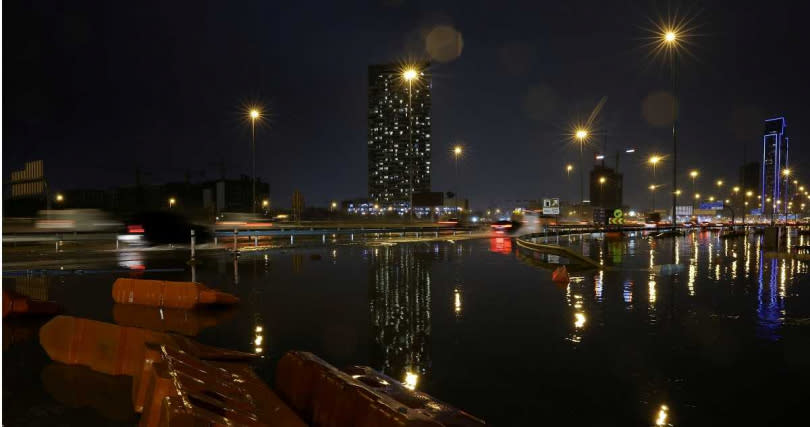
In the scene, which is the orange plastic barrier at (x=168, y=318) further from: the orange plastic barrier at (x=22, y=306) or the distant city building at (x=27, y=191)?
the distant city building at (x=27, y=191)

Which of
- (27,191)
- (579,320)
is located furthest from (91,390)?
(27,191)

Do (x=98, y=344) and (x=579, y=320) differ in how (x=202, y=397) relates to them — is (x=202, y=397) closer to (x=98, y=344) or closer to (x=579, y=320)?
(x=98, y=344)

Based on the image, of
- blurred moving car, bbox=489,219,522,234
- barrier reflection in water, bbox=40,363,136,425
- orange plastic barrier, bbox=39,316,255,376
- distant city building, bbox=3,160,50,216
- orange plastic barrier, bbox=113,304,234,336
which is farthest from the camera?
distant city building, bbox=3,160,50,216

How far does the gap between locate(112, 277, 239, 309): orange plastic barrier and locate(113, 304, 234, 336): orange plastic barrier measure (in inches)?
6.2

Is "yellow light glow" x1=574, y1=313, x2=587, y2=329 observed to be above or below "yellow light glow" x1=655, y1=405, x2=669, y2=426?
below

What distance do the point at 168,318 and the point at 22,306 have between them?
103 inches

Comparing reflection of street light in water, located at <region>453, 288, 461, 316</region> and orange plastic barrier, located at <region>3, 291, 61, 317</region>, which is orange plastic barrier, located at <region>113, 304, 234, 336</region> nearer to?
orange plastic barrier, located at <region>3, 291, 61, 317</region>

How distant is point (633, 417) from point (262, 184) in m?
150

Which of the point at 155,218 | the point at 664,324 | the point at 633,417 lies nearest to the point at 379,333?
the point at 633,417

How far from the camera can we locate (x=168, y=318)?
833cm

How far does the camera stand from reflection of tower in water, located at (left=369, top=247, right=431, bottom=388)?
5.84 metres

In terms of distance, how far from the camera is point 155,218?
90.8 feet

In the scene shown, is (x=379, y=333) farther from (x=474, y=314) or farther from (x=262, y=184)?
(x=262, y=184)

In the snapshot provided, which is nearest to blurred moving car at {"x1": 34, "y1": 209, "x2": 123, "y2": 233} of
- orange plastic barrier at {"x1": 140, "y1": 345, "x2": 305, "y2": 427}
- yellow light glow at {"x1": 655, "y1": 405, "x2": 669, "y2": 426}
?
orange plastic barrier at {"x1": 140, "y1": 345, "x2": 305, "y2": 427}
